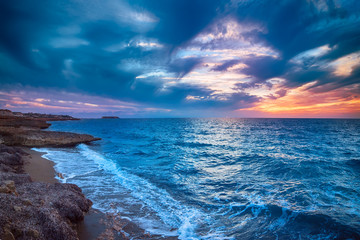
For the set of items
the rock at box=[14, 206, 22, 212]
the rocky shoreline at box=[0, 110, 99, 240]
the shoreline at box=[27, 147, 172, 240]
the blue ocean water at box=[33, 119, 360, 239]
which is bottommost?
the blue ocean water at box=[33, 119, 360, 239]

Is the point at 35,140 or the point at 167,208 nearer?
the point at 167,208

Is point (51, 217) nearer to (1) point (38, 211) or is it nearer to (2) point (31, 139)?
(1) point (38, 211)

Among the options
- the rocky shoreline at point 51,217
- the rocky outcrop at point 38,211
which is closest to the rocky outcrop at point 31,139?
the rocky shoreline at point 51,217

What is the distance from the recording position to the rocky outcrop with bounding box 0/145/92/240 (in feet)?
14.2

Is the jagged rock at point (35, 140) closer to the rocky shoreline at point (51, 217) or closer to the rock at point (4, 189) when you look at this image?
the rocky shoreline at point (51, 217)

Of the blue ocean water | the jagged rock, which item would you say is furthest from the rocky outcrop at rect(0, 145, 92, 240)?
the jagged rock

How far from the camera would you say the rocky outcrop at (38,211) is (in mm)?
4324

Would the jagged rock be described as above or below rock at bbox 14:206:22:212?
below

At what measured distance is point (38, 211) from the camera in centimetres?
510

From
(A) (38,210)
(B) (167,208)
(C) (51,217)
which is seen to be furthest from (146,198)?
(A) (38,210)

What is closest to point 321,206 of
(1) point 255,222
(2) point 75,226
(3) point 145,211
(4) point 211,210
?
(1) point 255,222

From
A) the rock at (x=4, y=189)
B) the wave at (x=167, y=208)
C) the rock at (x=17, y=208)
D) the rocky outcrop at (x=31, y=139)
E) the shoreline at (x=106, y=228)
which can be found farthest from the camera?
the rocky outcrop at (x=31, y=139)

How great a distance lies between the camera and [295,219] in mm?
7840

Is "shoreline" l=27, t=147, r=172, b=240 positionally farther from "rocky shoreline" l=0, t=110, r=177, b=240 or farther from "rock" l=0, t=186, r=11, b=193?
"rock" l=0, t=186, r=11, b=193
